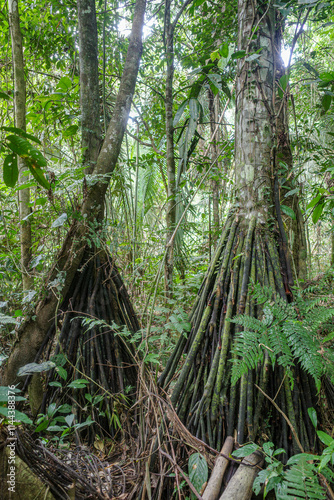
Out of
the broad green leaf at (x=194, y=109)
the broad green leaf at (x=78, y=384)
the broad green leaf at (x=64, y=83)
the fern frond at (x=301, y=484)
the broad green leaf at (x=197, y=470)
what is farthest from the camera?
the broad green leaf at (x=64, y=83)

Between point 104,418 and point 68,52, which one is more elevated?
point 68,52

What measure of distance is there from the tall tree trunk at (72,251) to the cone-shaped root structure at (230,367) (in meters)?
0.89

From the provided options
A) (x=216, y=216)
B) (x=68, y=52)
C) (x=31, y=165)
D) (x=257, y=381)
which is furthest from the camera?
(x=216, y=216)

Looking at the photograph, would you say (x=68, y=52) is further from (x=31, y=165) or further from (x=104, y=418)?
(x=104, y=418)

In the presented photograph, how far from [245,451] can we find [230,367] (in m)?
0.33

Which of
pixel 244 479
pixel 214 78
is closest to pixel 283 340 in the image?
pixel 244 479

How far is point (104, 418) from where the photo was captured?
1.80 meters

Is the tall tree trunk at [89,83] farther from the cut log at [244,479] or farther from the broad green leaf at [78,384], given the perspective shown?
the cut log at [244,479]

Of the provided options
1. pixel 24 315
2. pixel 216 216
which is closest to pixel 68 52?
pixel 216 216

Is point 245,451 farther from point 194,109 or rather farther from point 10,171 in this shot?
point 194,109

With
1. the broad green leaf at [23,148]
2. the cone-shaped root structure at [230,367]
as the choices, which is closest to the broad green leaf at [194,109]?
the cone-shaped root structure at [230,367]

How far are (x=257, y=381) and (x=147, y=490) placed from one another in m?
0.62

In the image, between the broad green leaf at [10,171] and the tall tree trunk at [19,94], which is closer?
the broad green leaf at [10,171]

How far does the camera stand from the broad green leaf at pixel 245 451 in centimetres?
104
